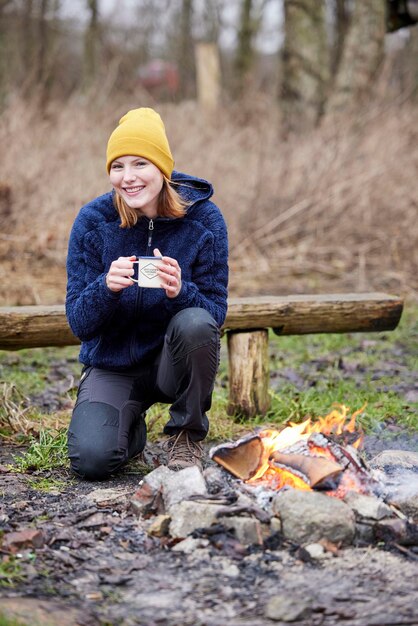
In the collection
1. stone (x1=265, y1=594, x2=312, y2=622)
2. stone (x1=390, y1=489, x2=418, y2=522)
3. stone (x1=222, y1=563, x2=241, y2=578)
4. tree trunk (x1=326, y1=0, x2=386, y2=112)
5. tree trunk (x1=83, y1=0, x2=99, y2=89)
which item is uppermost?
tree trunk (x1=83, y1=0, x2=99, y2=89)

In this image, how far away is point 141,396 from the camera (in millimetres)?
4402

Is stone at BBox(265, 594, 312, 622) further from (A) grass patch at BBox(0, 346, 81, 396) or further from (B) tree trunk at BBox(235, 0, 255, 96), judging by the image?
(B) tree trunk at BBox(235, 0, 255, 96)

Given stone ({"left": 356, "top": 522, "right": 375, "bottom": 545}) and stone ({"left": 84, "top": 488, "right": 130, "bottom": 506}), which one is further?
stone ({"left": 84, "top": 488, "right": 130, "bottom": 506})

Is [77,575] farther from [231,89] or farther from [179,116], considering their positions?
[231,89]

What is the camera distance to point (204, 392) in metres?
4.21

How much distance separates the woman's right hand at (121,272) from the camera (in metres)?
3.85

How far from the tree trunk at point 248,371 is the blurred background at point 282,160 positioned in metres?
3.31

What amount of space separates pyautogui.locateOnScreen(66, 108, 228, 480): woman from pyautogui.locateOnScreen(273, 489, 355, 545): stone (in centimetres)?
101

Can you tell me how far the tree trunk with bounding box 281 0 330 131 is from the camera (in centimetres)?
1390

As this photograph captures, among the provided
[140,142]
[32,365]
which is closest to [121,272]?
[140,142]

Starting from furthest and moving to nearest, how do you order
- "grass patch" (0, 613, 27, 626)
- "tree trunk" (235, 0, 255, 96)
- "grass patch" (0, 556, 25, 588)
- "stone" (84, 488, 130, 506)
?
"tree trunk" (235, 0, 255, 96) → "stone" (84, 488, 130, 506) → "grass patch" (0, 556, 25, 588) → "grass patch" (0, 613, 27, 626)

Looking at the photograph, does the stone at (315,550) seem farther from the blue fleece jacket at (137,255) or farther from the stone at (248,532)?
the blue fleece jacket at (137,255)

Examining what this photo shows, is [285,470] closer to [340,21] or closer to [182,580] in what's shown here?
[182,580]

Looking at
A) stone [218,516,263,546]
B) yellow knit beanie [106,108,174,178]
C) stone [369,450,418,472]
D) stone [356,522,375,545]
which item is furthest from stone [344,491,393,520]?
yellow knit beanie [106,108,174,178]
